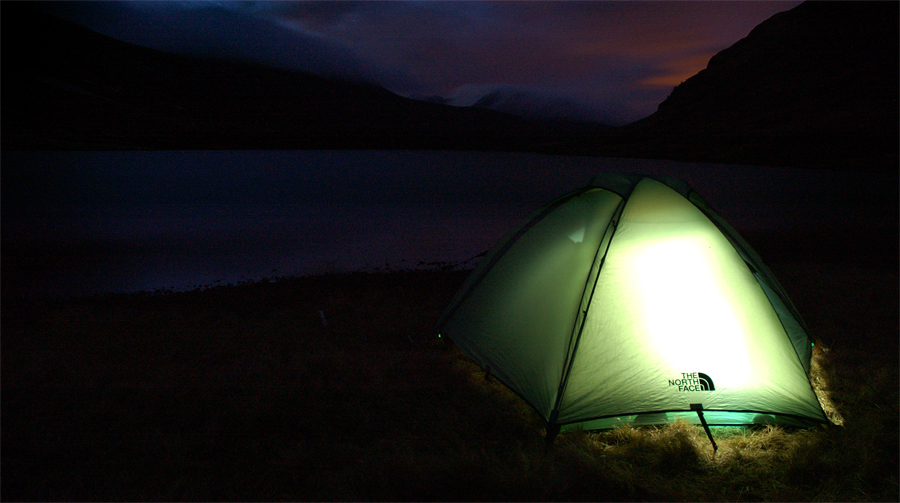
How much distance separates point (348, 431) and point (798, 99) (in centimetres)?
15287

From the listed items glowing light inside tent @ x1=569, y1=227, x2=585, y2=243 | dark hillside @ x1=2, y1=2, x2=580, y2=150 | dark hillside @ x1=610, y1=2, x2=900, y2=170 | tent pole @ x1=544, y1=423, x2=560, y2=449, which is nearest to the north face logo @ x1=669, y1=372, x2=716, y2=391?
tent pole @ x1=544, y1=423, x2=560, y2=449

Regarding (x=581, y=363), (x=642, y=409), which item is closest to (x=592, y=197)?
(x=581, y=363)

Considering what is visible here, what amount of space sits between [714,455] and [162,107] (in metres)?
160

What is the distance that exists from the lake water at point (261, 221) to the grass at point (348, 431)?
3.54m

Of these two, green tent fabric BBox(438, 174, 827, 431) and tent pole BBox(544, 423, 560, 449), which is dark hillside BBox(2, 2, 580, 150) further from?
tent pole BBox(544, 423, 560, 449)

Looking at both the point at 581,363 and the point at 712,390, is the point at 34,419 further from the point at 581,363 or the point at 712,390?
the point at 712,390

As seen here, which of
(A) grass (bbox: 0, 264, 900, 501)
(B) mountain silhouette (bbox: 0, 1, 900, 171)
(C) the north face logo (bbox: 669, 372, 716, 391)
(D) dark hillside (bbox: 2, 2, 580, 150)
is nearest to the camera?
(A) grass (bbox: 0, 264, 900, 501)

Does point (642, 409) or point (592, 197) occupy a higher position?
point (592, 197)

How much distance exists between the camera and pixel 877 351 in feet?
20.0

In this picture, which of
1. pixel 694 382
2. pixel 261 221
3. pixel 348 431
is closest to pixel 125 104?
pixel 261 221

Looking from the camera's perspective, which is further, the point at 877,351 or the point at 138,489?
the point at 877,351

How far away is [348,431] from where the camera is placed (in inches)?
167

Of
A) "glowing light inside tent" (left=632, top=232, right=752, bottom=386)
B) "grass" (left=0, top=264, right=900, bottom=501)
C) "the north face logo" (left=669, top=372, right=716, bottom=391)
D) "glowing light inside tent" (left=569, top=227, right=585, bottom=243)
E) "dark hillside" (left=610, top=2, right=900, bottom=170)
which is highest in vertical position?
"dark hillside" (left=610, top=2, right=900, bottom=170)

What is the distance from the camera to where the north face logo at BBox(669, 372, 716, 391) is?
4098 millimetres
